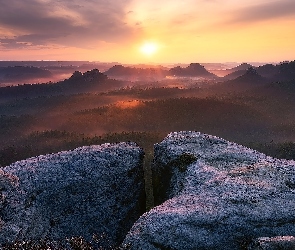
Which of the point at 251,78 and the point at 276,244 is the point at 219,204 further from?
the point at 251,78

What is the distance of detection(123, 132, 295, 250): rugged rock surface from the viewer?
421 inches

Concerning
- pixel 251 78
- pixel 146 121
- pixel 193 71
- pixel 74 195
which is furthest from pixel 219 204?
pixel 193 71

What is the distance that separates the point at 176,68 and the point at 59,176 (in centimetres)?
17949

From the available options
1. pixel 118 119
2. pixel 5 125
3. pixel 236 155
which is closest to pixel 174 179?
pixel 236 155

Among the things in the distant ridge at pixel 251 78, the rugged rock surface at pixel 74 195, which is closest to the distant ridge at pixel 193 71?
the distant ridge at pixel 251 78

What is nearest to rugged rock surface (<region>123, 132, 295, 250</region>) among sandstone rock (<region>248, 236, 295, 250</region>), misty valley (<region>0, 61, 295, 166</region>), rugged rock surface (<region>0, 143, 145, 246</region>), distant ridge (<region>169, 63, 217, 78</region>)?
sandstone rock (<region>248, 236, 295, 250</region>)

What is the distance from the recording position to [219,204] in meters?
12.1

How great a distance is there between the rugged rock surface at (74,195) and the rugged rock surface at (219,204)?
2296mm

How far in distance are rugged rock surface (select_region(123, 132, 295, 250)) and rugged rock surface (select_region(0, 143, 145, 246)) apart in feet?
7.53

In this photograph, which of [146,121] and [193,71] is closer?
[146,121]

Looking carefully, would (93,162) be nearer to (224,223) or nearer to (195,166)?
(195,166)

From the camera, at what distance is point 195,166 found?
16.3m

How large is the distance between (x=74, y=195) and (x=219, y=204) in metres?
7.83

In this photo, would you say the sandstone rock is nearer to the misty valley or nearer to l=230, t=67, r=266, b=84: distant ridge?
the misty valley
